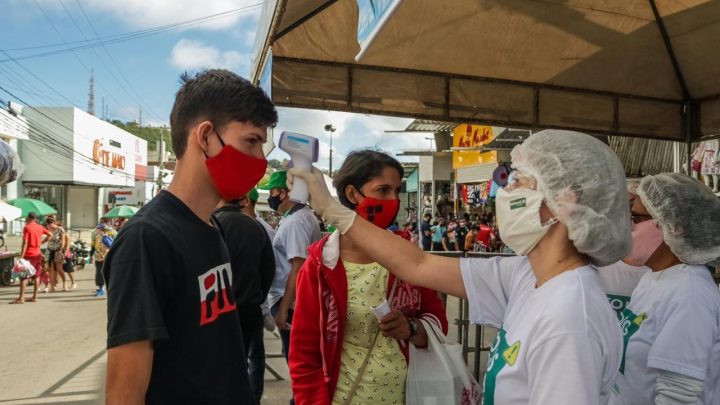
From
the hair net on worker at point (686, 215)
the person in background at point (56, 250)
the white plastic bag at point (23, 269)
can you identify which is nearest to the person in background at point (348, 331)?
the hair net on worker at point (686, 215)

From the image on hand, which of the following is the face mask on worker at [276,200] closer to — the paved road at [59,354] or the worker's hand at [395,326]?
the paved road at [59,354]

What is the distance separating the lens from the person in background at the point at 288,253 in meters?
4.59

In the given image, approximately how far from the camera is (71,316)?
9.84m

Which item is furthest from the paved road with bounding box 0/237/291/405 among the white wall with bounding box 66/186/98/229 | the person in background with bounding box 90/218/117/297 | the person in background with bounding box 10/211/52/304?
the white wall with bounding box 66/186/98/229

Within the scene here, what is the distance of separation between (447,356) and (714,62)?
12.7 ft

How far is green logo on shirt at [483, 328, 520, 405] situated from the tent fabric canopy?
263cm

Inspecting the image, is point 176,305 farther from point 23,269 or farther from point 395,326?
point 23,269

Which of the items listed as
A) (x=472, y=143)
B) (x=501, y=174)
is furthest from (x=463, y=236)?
(x=501, y=174)

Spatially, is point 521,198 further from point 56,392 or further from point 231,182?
point 56,392

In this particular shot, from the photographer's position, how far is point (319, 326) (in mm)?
2330

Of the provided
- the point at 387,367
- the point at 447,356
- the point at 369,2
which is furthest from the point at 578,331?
the point at 369,2

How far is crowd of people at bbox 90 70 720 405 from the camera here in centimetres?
135

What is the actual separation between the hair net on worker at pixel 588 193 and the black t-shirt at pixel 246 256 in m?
2.87

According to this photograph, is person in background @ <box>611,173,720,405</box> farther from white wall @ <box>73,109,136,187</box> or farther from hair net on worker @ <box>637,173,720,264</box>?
white wall @ <box>73,109,136,187</box>
